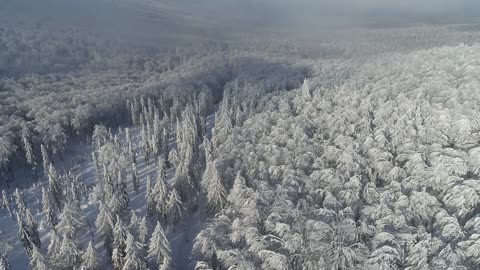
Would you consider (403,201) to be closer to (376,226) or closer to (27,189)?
(376,226)

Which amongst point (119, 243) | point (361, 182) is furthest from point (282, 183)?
point (119, 243)

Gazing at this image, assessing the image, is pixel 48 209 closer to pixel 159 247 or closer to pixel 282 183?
pixel 159 247

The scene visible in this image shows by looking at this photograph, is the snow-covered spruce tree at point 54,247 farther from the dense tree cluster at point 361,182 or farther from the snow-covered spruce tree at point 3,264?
the dense tree cluster at point 361,182

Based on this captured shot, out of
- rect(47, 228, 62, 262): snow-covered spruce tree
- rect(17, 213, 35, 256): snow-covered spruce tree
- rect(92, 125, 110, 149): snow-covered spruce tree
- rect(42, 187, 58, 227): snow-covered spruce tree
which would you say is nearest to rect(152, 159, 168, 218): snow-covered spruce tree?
rect(47, 228, 62, 262): snow-covered spruce tree

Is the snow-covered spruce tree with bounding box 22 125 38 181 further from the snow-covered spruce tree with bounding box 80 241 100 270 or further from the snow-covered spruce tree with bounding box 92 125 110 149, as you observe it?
the snow-covered spruce tree with bounding box 80 241 100 270

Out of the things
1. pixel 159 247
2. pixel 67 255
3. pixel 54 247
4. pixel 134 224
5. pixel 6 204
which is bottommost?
pixel 6 204

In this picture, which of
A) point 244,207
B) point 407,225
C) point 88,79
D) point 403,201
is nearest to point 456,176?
point 403,201
